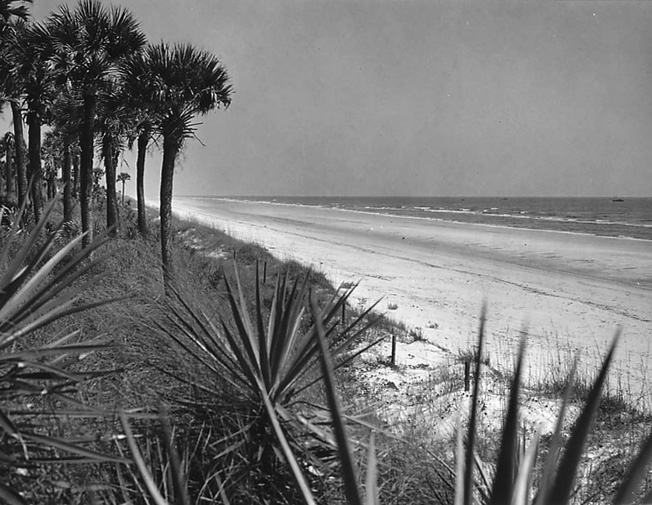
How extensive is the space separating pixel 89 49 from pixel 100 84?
97cm

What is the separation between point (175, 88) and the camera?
13375 millimetres

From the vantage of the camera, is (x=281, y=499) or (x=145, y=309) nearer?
(x=281, y=499)

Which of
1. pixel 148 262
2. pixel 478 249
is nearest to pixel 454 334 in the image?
pixel 148 262

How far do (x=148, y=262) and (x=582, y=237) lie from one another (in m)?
34.1

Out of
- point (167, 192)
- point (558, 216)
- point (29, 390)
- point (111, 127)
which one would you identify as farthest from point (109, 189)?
point (558, 216)

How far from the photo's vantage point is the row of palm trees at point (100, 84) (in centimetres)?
1343

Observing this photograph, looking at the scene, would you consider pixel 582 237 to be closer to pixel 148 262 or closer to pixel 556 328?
pixel 556 328

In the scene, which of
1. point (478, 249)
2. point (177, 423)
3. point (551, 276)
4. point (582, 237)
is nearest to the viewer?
point (177, 423)

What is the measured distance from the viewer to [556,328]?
40.5 ft

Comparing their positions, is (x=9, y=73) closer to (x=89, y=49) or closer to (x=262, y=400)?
(x=89, y=49)

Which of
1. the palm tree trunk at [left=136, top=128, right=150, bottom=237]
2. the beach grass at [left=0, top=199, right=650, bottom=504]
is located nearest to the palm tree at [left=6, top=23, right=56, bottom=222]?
the palm tree trunk at [left=136, top=128, right=150, bottom=237]

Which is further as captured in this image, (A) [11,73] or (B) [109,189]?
(B) [109,189]

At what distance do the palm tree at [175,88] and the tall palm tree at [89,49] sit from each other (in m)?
2.77

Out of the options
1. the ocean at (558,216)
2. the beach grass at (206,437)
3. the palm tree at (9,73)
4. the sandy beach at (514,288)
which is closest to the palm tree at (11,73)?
the palm tree at (9,73)
